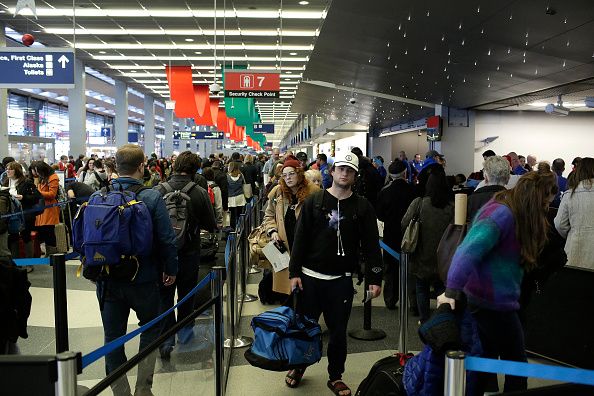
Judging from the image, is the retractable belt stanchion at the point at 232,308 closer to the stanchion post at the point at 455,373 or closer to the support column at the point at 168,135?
the stanchion post at the point at 455,373

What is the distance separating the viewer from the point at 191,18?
572 inches

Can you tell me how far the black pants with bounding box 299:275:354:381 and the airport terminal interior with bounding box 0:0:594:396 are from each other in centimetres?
8

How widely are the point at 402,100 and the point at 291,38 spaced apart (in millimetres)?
6057

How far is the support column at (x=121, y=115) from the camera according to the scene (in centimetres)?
2523

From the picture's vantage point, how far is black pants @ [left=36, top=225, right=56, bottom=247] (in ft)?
28.7

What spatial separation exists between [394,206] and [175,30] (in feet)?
38.1

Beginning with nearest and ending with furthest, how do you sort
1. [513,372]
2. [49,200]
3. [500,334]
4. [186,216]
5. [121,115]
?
[513,372] → [500,334] → [186,216] → [49,200] → [121,115]

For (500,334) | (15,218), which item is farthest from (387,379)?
(15,218)

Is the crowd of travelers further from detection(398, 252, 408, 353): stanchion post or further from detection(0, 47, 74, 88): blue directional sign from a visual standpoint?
detection(0, 47, 74, 88): blue directional sign

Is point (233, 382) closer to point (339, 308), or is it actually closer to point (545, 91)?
point (339, 308)

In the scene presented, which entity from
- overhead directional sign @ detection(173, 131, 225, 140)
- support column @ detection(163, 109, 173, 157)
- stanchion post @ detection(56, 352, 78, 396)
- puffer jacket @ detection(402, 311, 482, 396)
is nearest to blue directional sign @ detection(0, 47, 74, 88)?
puffer jacket @ detection(402, 311, 482, 396)

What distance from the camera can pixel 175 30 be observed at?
1597 cm

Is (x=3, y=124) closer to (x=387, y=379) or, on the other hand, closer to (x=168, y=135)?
(x=387, y=379)

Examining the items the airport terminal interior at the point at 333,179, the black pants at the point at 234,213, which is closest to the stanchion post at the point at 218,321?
the airport terminal interior at the point at 333,179
